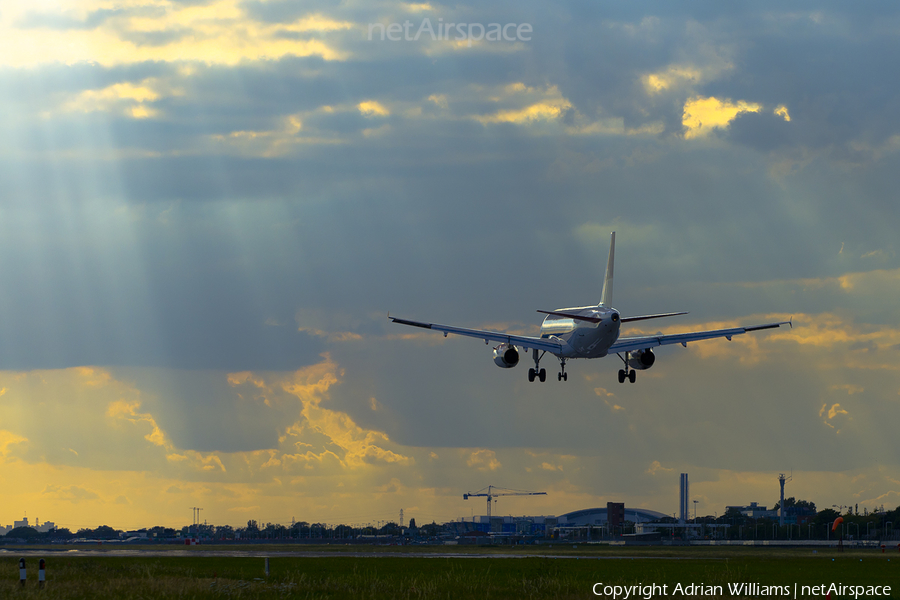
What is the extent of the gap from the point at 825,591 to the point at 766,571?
1732cm

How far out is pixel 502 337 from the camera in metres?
103

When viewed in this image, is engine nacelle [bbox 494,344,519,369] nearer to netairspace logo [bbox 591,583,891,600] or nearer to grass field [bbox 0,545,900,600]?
grass field [bbox 0,545,900,600]

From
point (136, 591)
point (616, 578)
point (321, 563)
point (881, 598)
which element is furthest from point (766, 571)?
point (136, 591)

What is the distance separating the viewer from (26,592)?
50.2 m

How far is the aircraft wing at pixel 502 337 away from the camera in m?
99.4

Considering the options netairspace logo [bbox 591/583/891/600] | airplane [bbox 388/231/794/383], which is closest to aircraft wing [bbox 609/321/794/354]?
airplane [bbox 388/231/794/383]

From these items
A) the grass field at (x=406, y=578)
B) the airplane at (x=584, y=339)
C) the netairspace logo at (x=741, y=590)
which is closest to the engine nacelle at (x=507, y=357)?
the airplane at (x=584, y=339)

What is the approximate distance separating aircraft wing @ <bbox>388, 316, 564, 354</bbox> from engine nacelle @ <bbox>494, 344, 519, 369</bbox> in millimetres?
965

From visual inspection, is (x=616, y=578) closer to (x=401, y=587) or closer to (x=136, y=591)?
(x=401, y=587)

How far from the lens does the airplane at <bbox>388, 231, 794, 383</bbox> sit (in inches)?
3683

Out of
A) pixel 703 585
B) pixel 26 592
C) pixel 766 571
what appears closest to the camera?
pixel 26 592

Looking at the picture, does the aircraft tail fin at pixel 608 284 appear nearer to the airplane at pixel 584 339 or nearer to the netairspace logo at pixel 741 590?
the airplane at pixel 584 339

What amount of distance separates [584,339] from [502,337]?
1082 centimetres

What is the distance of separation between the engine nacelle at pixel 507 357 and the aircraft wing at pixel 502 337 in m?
0.96
